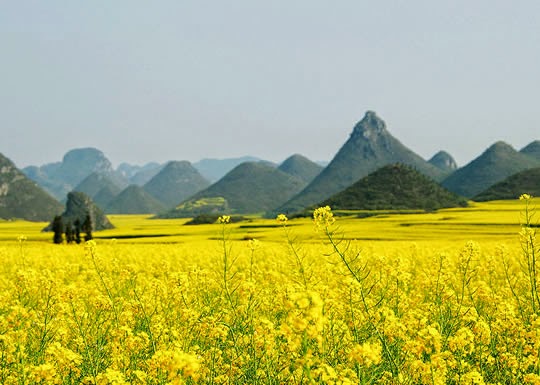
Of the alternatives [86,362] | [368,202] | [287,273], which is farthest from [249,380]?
[368,202]

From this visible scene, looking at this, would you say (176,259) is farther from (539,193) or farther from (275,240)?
(539,193)

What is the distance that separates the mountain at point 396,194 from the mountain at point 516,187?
616 inches

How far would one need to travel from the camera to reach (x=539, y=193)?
3841 inches

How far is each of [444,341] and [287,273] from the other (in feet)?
34.0

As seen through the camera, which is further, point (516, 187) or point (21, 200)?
point (21, 200)

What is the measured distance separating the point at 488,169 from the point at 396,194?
100832 millimetres

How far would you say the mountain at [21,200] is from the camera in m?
164

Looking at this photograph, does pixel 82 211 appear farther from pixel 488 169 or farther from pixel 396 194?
pixel 488 169

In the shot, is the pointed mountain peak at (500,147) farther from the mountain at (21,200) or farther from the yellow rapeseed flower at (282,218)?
the yellow rapeseed flower at (282,218)

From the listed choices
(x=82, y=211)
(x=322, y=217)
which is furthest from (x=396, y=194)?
(x=322, y=217)

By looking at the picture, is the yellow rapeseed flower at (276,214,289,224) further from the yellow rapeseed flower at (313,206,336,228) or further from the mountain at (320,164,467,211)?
the mountain at (320,164,467,211)

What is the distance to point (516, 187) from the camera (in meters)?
107

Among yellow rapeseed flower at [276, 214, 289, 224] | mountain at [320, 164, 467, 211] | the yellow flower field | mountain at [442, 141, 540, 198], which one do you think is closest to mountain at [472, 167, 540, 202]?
mountain at [320, 164, 467, 211]

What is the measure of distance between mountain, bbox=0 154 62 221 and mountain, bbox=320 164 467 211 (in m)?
115
